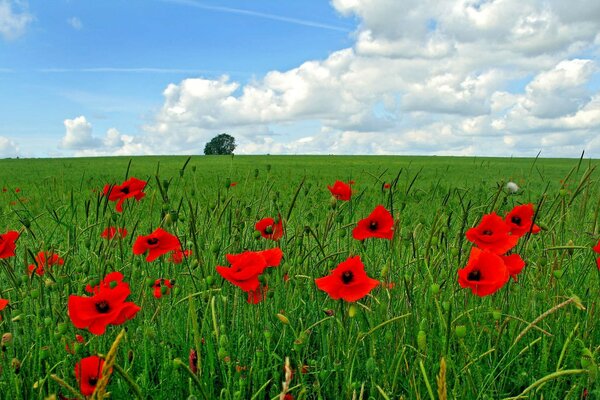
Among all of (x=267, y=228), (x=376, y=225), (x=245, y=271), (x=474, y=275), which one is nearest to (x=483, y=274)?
(x=474, y=275)

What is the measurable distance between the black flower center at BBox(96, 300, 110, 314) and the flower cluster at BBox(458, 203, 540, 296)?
3.19ft

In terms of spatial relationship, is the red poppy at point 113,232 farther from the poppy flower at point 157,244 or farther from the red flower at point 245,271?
the red flower at point 245,271

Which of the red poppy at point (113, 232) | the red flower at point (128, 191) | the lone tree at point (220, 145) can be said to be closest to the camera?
the red poppy at point (113, 232)

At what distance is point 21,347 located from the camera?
79.4 inches

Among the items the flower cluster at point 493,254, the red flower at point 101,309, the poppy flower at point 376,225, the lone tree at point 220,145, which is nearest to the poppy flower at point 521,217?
the flower cluster at point 493,254

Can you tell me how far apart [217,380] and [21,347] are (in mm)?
765

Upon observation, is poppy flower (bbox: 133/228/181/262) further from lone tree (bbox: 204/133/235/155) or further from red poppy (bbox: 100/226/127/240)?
lone tree (bbox: 204/133/235/155)

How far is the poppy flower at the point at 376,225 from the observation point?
2.03 m

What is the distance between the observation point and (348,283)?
1521mm

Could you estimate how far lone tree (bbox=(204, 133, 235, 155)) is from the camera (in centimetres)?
6259

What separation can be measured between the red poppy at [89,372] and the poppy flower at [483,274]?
39.3 inches

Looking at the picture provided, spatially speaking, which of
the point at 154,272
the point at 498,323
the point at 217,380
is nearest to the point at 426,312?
the point at 498,323

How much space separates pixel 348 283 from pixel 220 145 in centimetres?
A: 6235

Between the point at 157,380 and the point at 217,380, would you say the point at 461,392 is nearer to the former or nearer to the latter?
the point at 217,380
